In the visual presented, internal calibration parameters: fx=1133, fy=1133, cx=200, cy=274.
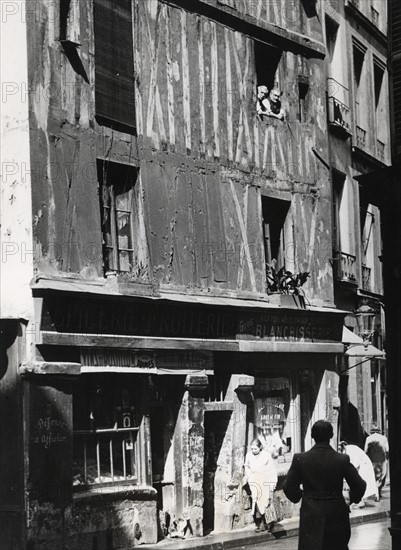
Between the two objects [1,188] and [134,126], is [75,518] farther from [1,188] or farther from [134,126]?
[134,126]

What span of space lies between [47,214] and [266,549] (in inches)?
215

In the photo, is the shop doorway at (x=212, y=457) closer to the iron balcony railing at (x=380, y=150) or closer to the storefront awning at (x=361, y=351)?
the storefront awning at (x=361, y=351)

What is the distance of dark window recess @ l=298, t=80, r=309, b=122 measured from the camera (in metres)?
20.5

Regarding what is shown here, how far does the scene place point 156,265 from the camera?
53.7 ft

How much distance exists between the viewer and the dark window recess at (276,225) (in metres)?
19.6

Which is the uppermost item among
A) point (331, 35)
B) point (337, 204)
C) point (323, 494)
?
point (331, 35)

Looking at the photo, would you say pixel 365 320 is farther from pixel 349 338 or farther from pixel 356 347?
pixel 356 347

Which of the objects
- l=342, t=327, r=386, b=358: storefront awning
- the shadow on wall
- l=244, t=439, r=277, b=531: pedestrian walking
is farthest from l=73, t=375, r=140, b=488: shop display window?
the shadow on wall

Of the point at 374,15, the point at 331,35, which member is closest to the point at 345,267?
the point at 331,35

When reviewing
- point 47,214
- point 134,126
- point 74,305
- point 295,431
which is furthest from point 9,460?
point 295,431

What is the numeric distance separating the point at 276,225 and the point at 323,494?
1153cm

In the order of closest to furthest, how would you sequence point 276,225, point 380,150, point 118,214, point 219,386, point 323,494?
1. point 323,494
2. point 118,214
3. point 219,386
4. point 276,225
5. point 380,150

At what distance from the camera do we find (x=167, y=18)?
17156 millimetres

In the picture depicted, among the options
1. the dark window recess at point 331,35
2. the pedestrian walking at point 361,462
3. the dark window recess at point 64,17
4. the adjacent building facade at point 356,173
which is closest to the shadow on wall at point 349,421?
the adjacent building facade at point 356,173
